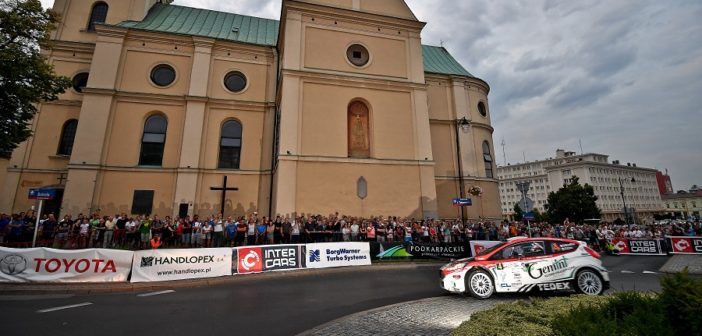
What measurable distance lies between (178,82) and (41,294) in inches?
672

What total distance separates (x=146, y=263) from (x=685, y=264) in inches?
856

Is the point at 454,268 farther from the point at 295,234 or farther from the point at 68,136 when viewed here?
the point at 68,136

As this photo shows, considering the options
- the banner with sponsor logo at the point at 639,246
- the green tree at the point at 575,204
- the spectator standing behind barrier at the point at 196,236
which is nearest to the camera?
the spectator standing behind barrier at the point at 196,236

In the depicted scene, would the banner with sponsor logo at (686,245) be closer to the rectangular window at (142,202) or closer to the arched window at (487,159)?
the arched window at (487,159)

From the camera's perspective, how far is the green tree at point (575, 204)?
50.9 meters

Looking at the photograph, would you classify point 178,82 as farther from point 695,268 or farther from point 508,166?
point 508,166

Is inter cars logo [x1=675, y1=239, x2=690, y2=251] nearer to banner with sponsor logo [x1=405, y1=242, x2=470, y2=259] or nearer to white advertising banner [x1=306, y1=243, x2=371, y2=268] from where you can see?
banner with sponsor logo [x1=405, y1=242, x2=470, y2=259]

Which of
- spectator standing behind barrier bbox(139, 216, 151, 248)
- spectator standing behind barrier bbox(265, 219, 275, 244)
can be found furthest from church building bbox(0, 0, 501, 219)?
spectator standing behind barrier bbox(139, 216, 151, 248)

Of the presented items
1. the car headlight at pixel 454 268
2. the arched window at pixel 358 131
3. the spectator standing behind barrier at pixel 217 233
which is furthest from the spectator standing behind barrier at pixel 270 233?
the car headlight at pixel 454 268

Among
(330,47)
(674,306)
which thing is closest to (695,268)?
(674,306)

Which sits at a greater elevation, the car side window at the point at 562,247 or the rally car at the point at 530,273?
the car side window at the point at 562,247

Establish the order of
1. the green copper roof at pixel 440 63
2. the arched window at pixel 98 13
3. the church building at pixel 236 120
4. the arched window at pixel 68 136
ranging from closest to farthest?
the church building at pixel 236 120
the arched window at pixel 68 136
the arched window at pixel 98 13
the green copper roof at pixel 440 63

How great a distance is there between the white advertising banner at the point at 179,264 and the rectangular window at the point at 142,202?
1152cm

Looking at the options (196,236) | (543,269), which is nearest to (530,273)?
(543,269)
